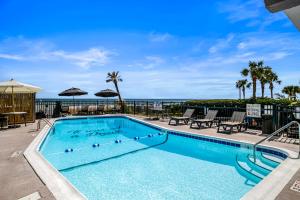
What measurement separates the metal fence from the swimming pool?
2378mm

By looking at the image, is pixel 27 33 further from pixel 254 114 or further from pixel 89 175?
pixel 254 114

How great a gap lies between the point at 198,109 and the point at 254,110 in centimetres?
416

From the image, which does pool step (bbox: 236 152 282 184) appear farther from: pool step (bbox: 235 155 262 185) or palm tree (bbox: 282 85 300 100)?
palm tree (bbox: 282 85 300 100)

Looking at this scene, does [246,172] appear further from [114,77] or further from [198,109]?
[114,77]

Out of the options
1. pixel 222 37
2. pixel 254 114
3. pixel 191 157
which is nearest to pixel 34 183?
pixel 191 157

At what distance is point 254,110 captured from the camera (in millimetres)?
8891

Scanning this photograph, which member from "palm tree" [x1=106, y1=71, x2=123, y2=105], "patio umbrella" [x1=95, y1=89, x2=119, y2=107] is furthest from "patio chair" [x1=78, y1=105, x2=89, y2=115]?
"palm tree" [x1=106, y1=71, x2=123, y2=105]

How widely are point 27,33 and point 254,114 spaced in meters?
12.8

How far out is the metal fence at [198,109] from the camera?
323 inches

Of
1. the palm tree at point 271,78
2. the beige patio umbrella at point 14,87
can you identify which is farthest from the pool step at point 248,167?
the palm tree at point 271,78

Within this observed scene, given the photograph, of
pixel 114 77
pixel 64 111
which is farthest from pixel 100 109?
pixel 114 77

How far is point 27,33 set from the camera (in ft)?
40.2

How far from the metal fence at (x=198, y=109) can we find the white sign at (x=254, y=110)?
0.56 feet

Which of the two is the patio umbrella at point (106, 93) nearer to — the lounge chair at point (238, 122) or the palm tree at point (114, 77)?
the palm tree at point (114, 77)
